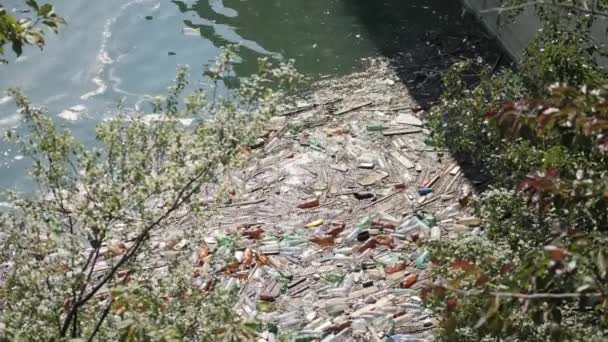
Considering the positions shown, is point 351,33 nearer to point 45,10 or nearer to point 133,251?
point 133,251

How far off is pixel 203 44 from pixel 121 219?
7.08 m

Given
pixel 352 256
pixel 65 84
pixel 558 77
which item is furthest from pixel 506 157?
pixel 65 84


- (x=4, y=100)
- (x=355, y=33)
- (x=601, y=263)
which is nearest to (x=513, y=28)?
(x=355, y=33)

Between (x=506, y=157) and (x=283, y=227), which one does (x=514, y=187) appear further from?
(x=283, y=227)

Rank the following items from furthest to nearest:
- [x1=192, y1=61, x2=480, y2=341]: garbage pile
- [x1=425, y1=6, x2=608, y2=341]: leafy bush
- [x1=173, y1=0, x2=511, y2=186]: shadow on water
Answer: [x1=173, y1=0, x2=511, y2=186]: shadow on water
[x1=192, y1=61, x2=480, y2=341]: garbage pile
[x1=425, y1=6, x2=608, y2=341]: leafy bush

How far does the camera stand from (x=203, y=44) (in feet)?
35.9

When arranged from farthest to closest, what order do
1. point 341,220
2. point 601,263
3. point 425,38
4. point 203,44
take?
point 203,44
point 425,38
point 341,220
point 601,263

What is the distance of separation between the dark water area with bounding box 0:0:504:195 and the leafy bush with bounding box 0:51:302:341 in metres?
4.68

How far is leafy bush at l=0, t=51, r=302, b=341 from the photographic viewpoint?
3.93 metres

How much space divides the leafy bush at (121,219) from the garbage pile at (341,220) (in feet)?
2.78

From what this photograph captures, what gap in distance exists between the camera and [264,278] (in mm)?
6555

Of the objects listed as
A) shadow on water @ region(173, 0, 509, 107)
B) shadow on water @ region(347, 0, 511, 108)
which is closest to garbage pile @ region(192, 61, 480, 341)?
shadow on water @ region(347, 0, 511, 108)

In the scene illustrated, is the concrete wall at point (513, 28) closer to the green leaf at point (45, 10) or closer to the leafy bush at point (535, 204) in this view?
the leafy bush at point (535, 204)

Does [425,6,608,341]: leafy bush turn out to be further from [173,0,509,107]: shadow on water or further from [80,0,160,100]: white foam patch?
[80,0,160,100]: white foam patch
